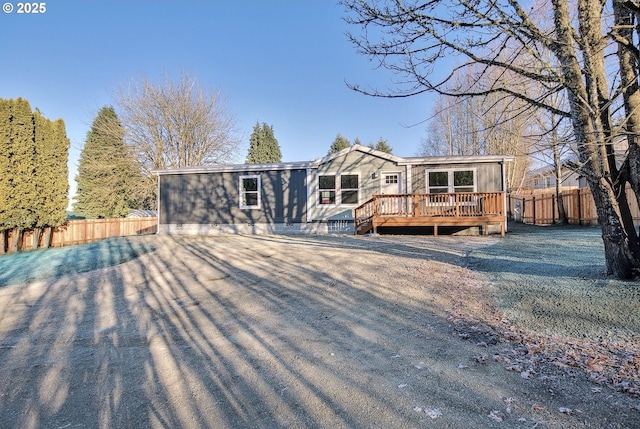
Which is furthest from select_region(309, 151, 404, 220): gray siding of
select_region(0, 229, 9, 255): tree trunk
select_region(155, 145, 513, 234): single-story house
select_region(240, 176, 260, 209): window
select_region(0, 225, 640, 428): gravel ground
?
select_region(0, 229, 9, 255): tree trunk

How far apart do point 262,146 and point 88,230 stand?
1017 inches

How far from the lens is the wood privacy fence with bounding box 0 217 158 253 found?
13.4m

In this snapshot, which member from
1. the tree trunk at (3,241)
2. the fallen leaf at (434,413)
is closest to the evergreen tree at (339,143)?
the tree trunk at (3,241)

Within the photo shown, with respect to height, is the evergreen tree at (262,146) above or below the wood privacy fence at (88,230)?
above

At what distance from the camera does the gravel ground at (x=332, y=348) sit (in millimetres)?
2215

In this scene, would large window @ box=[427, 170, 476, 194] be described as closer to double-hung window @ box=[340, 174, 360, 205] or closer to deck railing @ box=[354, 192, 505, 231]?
deck railing @ box=[354, 192, 505, 231]

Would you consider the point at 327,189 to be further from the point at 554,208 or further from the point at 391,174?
the point at 554,208

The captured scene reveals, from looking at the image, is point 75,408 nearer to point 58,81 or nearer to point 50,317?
point 50,317

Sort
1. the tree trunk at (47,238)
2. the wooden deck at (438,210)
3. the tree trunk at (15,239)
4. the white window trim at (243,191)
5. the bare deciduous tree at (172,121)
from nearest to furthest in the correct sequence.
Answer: the wooden deck at (438,210)
the tree trunk at (15,239)
the tree trunk at (47,238)
the white window trim at (243,191)
the bare deciduous tree at (172,121)

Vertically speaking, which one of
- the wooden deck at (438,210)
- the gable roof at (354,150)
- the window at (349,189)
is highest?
the gable roof at (354,150)

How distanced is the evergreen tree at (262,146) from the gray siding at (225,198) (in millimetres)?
25121

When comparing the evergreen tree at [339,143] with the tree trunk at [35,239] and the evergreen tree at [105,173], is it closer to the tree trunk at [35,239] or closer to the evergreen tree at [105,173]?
the evergreen tree at [105,173]

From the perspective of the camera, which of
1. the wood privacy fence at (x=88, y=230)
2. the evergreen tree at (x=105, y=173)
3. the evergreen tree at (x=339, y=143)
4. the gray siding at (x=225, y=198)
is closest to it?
the wood privacy fence at (x=88, y=230)

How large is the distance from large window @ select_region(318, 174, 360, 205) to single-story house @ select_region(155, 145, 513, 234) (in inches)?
1.6
